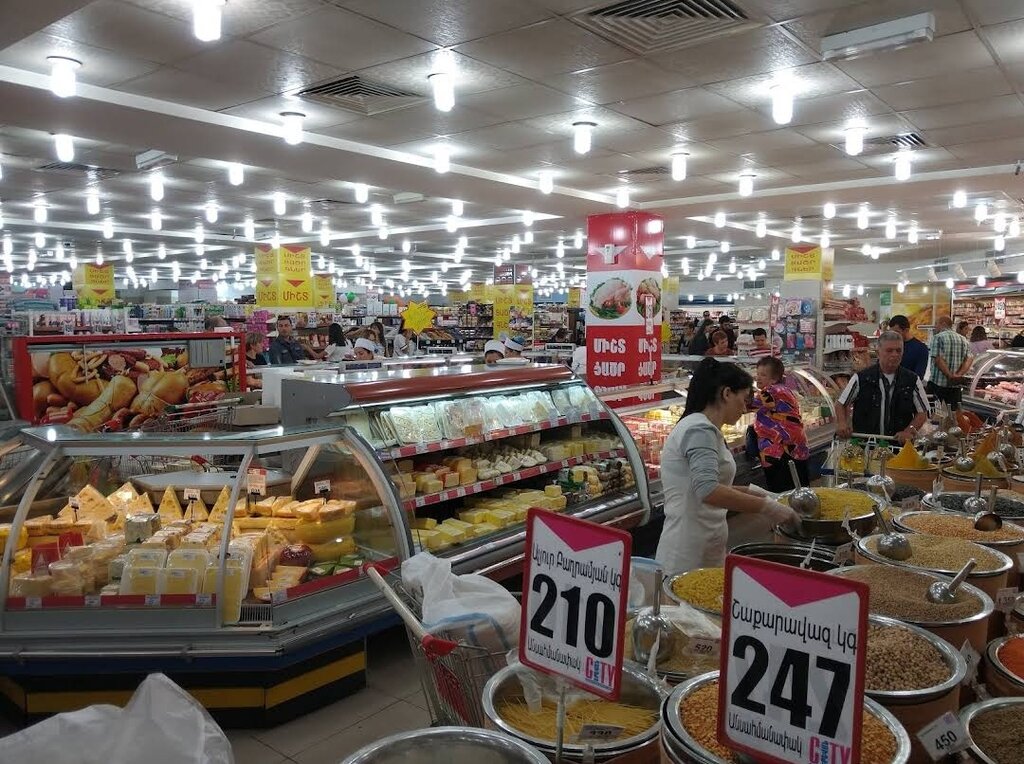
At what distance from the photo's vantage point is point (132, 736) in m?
1.60

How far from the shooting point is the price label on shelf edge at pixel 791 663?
1.38 meters

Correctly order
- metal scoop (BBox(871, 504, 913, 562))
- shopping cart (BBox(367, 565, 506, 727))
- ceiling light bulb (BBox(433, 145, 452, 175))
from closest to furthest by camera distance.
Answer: shopping cart (BBox(367, 565, 506, 727))
metal scoop (BBox(871, 504, 913, 562))
ceiling light bulb (BBox(433, 145, 452, 175))

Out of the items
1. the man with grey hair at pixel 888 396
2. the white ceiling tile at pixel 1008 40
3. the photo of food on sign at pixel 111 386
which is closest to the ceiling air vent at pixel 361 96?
the photo of food on sign at pixel 111 386

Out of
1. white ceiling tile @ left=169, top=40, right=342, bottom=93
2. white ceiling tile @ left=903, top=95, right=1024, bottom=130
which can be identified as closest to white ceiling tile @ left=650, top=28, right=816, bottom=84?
white ceiling tile @ left=903, top=95, right=1024, bottom=130

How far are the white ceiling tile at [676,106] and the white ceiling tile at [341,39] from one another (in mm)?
2208

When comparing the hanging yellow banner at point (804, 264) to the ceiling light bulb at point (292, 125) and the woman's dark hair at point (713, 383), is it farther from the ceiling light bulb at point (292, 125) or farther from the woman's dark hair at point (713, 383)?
the woman's dark hair at point (713, 383)

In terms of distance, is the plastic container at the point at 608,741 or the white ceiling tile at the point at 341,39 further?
the white ceiling tile at the point at 341,39

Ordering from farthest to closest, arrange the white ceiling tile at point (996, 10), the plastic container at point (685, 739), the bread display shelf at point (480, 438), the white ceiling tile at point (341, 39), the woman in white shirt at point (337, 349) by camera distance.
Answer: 1. the woman in white shirt at point (337, 349)
2. the white ceiling tile at point (341, 39)
3. the white ceiling tile at point (996, 10)
4. the bread display shelf at point (480, 438)
5. the plastic container at point (685, 739)

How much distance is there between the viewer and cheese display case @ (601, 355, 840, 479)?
688 cm

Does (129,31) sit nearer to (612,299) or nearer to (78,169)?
(78,169)

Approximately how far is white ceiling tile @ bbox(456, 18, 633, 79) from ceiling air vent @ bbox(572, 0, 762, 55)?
137 millimetres

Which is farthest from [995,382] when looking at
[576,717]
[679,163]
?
[576,717]

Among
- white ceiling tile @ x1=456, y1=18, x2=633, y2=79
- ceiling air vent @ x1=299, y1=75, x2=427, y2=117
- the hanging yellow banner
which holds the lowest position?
the hanging yellow banner

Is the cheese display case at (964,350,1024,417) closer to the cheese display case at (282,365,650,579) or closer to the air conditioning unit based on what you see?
the air conditioning unit
